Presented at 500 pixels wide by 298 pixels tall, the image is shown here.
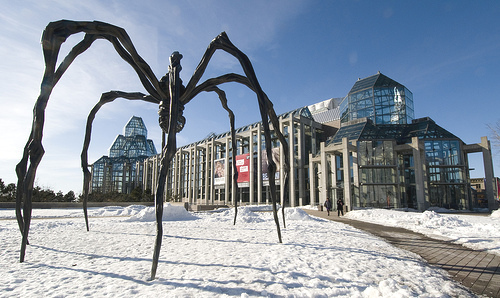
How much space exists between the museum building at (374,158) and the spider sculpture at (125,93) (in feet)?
46.4

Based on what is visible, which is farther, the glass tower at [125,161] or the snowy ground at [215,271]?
the glass tower at [125,161]

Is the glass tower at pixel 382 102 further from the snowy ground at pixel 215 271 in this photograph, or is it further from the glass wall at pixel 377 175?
the snowy ground at pixel 215 271

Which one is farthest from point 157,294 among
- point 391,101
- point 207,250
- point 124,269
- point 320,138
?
point 320,138

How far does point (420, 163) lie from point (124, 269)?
99.1 feet

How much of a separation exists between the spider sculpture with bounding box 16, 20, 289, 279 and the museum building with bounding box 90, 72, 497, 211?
1413 centimetres

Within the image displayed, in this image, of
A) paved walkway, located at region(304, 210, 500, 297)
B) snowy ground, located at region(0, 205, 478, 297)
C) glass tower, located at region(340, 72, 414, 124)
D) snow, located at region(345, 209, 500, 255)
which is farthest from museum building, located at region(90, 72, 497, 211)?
snowy ground, located at region(0, 205, 478, 297)

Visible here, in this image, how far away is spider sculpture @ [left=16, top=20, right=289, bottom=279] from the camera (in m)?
3.24

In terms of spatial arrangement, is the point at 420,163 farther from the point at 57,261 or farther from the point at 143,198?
the point at 143,198

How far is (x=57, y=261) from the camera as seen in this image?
13.2ft

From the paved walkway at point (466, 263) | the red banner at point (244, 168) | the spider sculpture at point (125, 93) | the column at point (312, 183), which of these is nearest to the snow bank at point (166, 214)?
the spider sculpture at point (125, 93)

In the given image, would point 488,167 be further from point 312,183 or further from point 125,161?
point 125,161

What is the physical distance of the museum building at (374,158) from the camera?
88.3ft

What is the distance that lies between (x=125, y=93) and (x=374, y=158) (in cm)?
2731

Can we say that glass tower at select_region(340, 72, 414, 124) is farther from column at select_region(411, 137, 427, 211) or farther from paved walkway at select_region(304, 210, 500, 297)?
paved walkway at select_region(304, 210, 500, 297)
